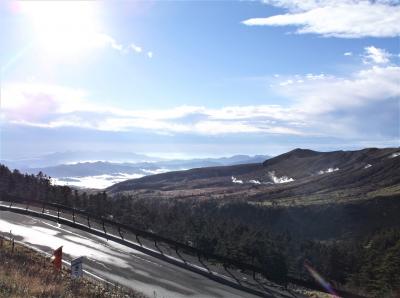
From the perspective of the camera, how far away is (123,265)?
73.5 ft

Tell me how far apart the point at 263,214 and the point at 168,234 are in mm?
80568

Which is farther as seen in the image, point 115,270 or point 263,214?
point 263,214

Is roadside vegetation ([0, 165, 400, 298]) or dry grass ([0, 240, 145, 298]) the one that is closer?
dry grass ([0, 240, 145, 298])

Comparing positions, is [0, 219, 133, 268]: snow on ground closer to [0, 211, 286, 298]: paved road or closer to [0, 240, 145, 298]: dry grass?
[0, 211, 286, 298]: paved road

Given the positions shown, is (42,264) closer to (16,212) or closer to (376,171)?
(16,212)

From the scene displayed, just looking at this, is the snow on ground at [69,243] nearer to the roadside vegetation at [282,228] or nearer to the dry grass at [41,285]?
the dry grass at [41,285]

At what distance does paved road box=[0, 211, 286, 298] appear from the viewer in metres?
19.4

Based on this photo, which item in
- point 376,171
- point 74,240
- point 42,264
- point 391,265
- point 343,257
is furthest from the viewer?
point 376,171

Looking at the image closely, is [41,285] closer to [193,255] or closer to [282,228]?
[193,255]

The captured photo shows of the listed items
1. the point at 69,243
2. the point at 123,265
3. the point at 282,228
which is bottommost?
the point at 282,228

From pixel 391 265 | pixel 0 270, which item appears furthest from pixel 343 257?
pixel 0 270

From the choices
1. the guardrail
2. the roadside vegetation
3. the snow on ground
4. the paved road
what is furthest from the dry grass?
the roadside vegetation

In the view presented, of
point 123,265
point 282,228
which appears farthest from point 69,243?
point 282,228

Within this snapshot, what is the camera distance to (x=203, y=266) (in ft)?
80.4
